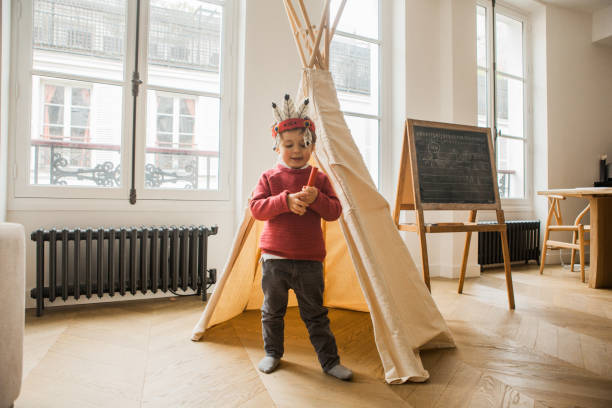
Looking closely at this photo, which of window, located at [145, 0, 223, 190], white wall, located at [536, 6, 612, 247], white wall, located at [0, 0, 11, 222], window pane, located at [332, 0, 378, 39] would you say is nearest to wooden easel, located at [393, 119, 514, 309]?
window, located at [145, 0, 223, 190]

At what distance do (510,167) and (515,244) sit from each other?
1.06 meters

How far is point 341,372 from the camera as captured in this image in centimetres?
146

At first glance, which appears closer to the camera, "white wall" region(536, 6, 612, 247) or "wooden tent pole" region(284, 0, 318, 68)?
"wooden tent pole" region(284, 0, 318, 68)

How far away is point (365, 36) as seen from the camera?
371cm

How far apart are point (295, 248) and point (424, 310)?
787 millimetres

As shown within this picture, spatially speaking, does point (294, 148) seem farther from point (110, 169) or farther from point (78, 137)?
point (78, 137)

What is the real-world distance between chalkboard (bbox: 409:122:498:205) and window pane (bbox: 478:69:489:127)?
185cm

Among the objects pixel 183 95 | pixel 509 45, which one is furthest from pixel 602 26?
pixel 183 95

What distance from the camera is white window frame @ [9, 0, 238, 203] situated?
240cm

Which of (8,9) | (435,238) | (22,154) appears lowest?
(435,238)

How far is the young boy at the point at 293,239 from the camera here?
1.51m

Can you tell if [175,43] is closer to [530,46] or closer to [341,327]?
[341,327]

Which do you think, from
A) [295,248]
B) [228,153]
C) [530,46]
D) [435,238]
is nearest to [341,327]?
[295,248]

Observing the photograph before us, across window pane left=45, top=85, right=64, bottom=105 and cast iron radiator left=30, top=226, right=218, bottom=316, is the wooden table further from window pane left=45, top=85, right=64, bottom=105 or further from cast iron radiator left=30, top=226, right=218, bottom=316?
window pane left=45, top=85, right=64, bottom=105
